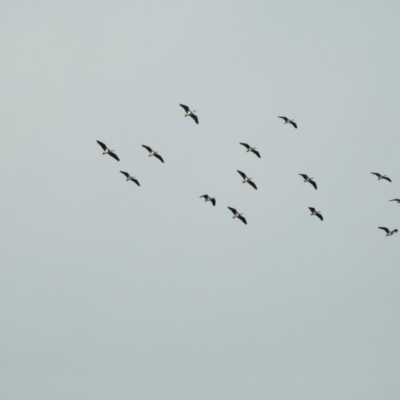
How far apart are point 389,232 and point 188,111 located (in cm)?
3434

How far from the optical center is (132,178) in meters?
178

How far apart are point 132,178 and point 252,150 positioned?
17.1 metres

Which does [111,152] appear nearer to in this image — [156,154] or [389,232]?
[156,154]

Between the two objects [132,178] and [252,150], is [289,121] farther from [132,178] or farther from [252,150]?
[132,178]

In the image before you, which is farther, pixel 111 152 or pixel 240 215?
pixel 240 215

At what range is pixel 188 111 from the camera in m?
176

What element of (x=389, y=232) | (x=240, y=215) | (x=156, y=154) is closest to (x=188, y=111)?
(x=156, y=154)

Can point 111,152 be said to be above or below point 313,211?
below

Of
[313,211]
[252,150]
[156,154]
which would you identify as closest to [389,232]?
[313,211]

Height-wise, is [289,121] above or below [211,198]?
above

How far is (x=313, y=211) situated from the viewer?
18600 centimetres

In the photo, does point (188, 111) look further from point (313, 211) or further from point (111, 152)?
point (313, 211)

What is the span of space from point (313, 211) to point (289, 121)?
13193 millimetres

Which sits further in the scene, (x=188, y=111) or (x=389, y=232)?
(x=389, y=232)
